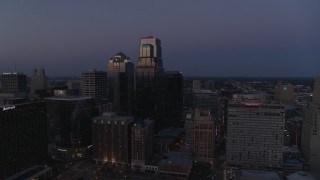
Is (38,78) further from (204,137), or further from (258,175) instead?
(258,175)

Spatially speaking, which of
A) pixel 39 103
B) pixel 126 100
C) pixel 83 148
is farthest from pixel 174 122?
pixel 39 103

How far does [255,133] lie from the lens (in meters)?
84.1

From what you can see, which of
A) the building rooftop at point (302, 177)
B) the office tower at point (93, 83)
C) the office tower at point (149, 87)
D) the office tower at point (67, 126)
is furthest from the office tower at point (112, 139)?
the office tower at point (93, 83)

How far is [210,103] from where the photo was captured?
15038 centimetres

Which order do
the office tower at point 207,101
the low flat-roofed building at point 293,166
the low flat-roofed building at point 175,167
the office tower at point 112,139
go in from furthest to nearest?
1. the office tower at point 207,101
2. the office tower at point 112,139
3. the low flat-roofed building at point 293,166
4. the low flat-roofed building at point 175,167

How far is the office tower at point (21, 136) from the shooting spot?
71.8 meters

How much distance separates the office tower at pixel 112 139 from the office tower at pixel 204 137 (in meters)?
21.5

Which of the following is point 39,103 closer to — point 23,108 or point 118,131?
point 23,108

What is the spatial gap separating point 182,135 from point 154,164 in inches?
1537

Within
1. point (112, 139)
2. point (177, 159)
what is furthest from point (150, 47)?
point (177, 159)

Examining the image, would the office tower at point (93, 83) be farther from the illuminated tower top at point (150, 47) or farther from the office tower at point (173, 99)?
the office tower at point (173, 99)

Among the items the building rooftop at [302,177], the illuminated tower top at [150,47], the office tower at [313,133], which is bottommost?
the building rooftop at [302,177]

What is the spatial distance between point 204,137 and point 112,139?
1151 inches

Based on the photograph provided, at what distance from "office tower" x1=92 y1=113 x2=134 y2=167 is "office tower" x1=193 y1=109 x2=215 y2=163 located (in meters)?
21.5
